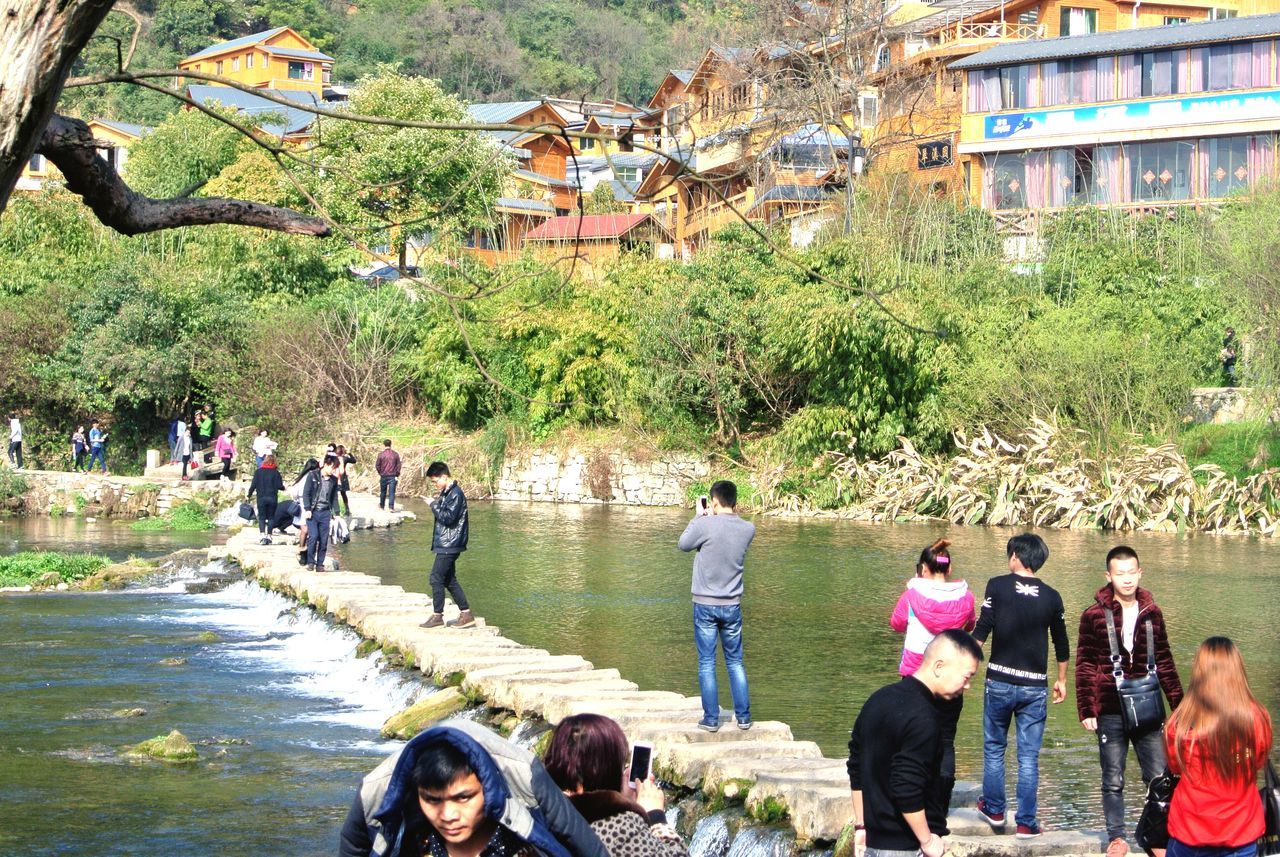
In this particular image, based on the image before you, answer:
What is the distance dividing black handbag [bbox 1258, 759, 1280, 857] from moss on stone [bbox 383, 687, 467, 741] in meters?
7.66

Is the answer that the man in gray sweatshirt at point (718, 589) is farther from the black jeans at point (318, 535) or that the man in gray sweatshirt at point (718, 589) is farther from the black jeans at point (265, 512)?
the black jeans at point (265, 512)

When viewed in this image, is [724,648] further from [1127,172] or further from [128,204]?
[1127,172]

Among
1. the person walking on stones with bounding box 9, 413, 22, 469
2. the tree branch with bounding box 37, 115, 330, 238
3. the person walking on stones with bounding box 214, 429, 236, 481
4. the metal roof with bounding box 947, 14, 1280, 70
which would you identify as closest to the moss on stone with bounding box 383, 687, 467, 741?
the tree branch with bounding box 37, 115, 330, 238

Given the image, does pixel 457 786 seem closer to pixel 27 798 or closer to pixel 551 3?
pixel 27 798

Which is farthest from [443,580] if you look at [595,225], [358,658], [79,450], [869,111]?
[869,111]

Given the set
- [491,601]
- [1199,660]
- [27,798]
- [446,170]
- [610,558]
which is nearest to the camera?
[1199,660]

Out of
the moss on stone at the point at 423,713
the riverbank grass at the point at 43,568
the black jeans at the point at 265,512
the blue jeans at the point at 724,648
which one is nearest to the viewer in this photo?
the blue jeans at the point at 724,648

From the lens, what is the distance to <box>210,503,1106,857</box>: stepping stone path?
26.8 feet

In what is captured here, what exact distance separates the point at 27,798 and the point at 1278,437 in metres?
25.9

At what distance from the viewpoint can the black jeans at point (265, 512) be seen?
2439 centimetres

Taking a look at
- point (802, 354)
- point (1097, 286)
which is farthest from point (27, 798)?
point (1097, 286)

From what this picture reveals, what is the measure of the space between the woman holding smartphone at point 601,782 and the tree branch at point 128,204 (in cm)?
240

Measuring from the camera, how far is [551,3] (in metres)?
111

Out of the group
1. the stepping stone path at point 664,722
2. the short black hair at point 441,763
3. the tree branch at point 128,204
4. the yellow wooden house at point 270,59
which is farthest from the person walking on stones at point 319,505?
the yellow wooden house at point 270,59
